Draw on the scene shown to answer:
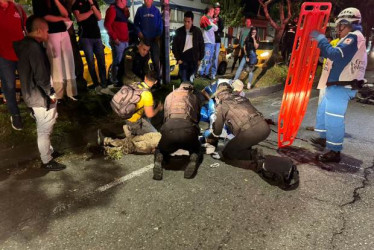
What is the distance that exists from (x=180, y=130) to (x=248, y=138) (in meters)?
0.96

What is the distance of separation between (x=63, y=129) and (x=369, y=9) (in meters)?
20.1

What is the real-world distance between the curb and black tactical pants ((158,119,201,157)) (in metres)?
5.25

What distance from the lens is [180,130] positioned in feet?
12.1

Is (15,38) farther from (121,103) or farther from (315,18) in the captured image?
(315,18)

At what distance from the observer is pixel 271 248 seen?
2.52 metres

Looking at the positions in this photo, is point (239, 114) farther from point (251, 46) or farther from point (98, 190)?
point (251, 46)

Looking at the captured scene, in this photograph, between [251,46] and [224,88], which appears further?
[251,46]

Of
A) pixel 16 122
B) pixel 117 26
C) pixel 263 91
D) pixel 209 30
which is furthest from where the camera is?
pixel 263 91

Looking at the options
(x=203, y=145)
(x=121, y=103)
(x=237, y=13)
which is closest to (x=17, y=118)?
Result: (x=121, y=103)

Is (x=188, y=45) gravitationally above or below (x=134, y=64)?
above

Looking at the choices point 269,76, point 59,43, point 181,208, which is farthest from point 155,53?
point 269,76

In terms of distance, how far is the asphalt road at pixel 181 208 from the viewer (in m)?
2.62

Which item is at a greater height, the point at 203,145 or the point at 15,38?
the point at 15,38

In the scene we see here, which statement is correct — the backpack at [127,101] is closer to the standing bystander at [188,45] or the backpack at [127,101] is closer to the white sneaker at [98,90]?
the white sneaker at [98,90]
